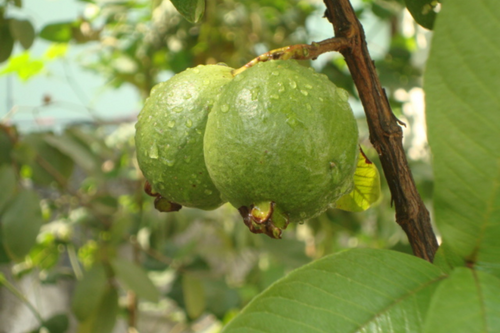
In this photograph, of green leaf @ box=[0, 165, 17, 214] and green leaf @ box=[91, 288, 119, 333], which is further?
green leaf @ box=[91, 288, 119, 333]

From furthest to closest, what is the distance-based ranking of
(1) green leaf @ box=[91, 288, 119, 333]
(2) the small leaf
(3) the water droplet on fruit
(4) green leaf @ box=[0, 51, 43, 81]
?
(4) green leaf @ box=[0, 51, 43, 81] < (2) the small leaf < (1) green leaf @ box=[91, 288, 119, 333] < (3) the water droplet on fruit

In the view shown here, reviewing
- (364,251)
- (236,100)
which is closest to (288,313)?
(364,251)

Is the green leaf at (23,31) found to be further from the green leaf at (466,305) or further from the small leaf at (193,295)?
the green leaf at (466,305)

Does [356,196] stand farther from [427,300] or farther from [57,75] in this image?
[57,75]

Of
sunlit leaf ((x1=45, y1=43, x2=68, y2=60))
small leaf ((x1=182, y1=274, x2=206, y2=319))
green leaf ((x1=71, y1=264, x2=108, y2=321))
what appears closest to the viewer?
green leaf ((x1=71, y1=264, x2=108, y2=321))

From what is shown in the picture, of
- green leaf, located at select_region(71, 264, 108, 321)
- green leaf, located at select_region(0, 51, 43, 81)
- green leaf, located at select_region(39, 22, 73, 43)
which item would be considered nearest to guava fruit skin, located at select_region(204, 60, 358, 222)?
green leaf, located at select_region(71, 264, 108, 321)

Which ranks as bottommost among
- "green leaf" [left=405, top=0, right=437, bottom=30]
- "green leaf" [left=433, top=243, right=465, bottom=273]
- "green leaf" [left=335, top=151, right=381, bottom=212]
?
"green leaf" [left=335, top=151, right=381, bottom=212]

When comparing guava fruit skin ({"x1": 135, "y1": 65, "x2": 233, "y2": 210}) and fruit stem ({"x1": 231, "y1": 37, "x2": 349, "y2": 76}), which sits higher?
fruit stem ({"x1": 231, "y1": 37, "x2": 349, "y2": 76})

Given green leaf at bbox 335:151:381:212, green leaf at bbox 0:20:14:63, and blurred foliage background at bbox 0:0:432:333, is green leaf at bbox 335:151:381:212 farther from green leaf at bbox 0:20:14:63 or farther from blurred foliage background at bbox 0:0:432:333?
green leaf at bbox 0:20:14:63
